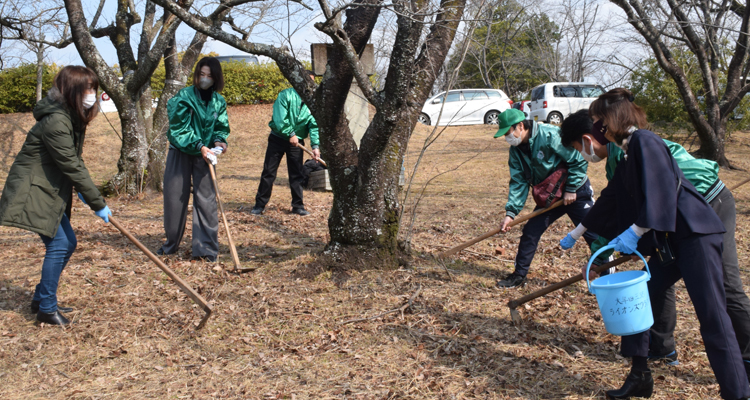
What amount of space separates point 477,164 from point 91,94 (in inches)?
348

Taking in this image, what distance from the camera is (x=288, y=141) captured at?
6.70m

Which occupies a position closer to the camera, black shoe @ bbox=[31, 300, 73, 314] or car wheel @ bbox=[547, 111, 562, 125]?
black shoe @ bbox=[31, 300, 73, 314]

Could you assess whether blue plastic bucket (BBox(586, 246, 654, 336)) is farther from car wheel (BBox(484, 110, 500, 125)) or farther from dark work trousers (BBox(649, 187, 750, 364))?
car wheel (BBox(484, 110, 500, 125))

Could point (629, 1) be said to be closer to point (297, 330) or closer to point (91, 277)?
point (297, 330)

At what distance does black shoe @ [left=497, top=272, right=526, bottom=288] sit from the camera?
4211 mm

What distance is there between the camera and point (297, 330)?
11.2 feet

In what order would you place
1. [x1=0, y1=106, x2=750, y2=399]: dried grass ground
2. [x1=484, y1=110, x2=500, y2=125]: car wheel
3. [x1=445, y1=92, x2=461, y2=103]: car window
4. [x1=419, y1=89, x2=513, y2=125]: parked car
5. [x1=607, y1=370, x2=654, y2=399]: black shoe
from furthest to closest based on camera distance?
[x1=445, y1=92, x2=461, y2=103]: car window, [x1=484, y1=110, x2=500, y2=125]: car wheel, [x1=419, y1=89, x2=513, y2=125]: parked car, [x1=0, y1=106, x2=750, y2=399]: dried grass ground, [x1=607, y1=370, x2=654, y2=399]: black shoe

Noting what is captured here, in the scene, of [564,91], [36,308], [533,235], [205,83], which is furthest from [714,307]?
[564,91]

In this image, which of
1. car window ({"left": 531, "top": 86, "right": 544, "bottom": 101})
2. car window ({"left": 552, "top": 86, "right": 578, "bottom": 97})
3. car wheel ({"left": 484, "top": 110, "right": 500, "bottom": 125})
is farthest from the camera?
car wheel ({"left": 484, "top": 110, "right": 500, "bottom": 125})

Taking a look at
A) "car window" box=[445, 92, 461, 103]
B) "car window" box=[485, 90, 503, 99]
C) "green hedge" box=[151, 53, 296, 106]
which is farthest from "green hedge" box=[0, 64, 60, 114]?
"car window" box=[485, 90, 503, 99]

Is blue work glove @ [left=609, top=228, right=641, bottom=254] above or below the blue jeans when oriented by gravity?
above

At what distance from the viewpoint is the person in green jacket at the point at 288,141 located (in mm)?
6516

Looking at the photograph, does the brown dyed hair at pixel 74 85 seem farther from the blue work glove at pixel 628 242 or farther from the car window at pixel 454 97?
the car window at pixel 454 97

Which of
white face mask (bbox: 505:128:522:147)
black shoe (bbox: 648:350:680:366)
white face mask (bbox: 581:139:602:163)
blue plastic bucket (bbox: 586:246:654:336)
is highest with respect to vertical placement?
white face mask (bbox: 505:128:522:147)
